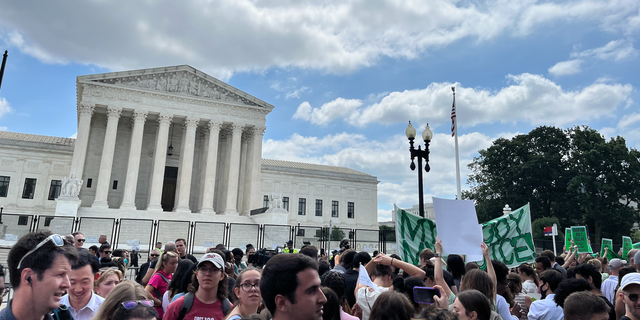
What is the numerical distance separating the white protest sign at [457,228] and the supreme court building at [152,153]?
107ft

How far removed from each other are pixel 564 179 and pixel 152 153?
4870cm

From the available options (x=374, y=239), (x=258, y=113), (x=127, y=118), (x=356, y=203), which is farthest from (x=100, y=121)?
(x=356, y=203)

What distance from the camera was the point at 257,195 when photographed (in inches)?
1725

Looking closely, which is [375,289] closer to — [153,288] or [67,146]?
[153,288]

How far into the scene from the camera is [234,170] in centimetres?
4250

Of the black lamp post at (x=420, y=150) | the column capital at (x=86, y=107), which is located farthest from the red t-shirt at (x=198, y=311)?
the column capital at (x=86, y=107)

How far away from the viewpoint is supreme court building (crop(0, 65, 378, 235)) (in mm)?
38375

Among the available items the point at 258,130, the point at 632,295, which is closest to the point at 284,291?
the point at 632,295

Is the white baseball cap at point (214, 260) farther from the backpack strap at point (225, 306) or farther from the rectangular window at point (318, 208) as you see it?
the rectangular window at point (318, 208)

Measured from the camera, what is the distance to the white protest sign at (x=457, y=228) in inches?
294

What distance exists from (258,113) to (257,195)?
882 centimetres

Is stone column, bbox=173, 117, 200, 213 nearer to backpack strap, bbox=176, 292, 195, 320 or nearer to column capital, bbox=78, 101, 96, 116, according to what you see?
column capital, bbox=78, 101, 96, 116

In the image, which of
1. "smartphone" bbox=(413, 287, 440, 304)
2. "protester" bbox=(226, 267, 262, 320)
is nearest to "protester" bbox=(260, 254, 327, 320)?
"protester" bbox=(226, 267, 262, 320)

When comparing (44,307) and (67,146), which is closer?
(44,307)
